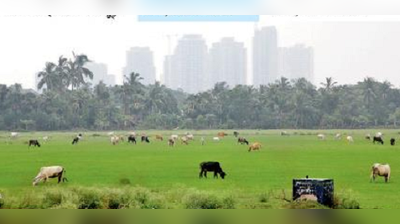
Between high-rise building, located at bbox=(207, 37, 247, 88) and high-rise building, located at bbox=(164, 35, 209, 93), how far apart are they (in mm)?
94

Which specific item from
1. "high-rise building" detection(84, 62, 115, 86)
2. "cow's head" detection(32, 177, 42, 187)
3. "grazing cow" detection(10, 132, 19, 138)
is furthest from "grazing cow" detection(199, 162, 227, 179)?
"grazing cow" detection(10, 132, 19, 138)

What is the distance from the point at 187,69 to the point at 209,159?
109cm

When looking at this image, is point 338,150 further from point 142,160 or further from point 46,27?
point 46,27

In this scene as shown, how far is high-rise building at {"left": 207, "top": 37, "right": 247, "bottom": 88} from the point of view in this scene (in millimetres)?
11023

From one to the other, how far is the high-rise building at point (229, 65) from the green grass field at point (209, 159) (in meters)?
0.62

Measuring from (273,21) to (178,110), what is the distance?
1.51m

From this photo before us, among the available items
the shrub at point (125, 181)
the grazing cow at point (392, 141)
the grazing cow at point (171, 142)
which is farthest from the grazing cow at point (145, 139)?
the grazing cow at point (392, 141)

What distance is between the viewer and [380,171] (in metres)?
10.9

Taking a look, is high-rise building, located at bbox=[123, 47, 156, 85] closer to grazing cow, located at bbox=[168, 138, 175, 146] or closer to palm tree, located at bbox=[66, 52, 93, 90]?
palm tree, located at bbox=[66, 52, 93, 90]

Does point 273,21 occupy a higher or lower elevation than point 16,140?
higher

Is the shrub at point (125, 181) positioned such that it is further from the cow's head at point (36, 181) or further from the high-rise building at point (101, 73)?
the high-rise building at point (101, 73)

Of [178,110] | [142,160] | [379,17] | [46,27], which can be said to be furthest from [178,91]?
[379,17]

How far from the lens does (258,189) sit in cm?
1077

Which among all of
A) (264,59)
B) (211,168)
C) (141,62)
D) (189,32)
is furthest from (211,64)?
(211,168)
